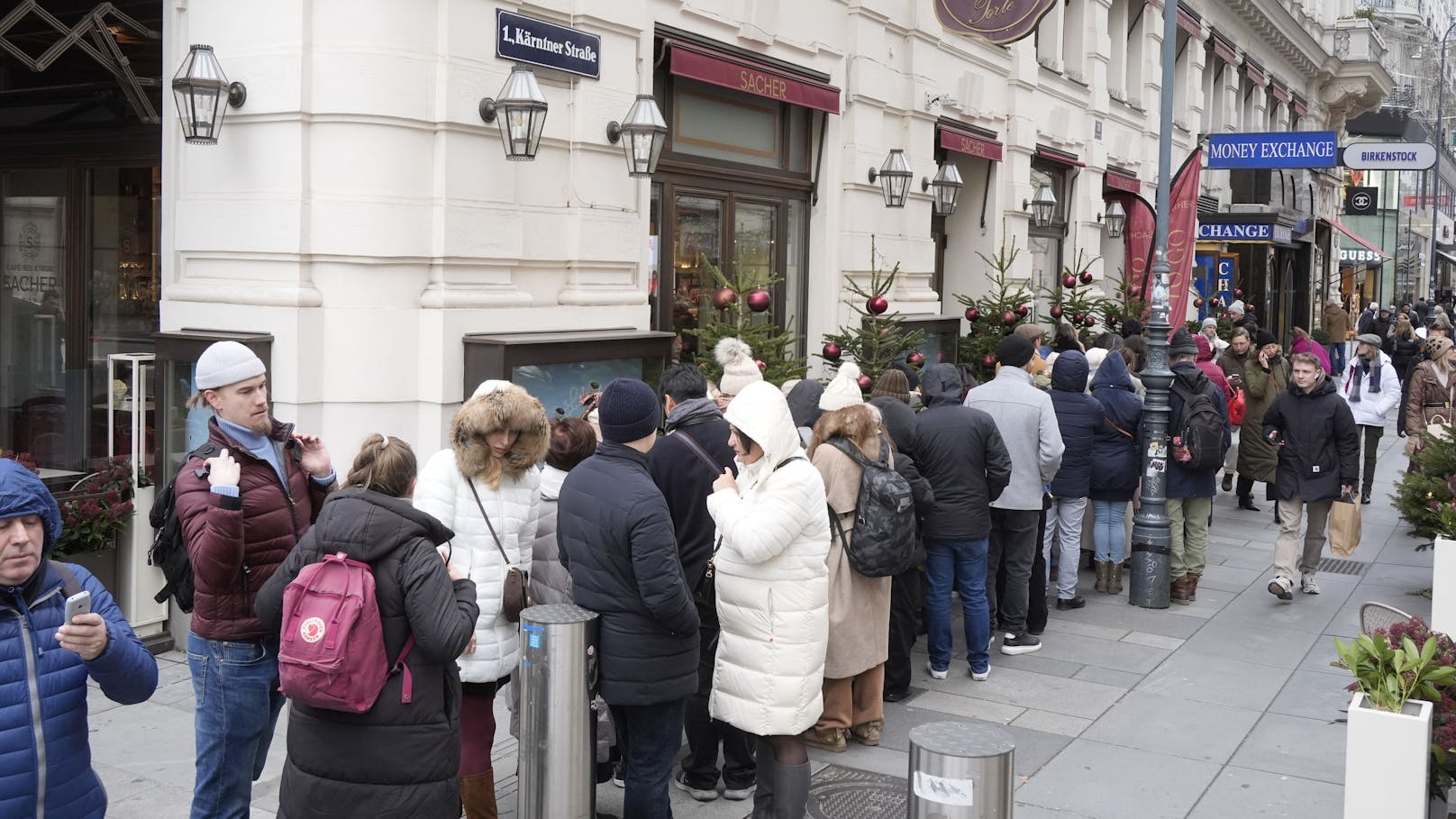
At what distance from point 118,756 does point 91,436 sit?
14.7 feet

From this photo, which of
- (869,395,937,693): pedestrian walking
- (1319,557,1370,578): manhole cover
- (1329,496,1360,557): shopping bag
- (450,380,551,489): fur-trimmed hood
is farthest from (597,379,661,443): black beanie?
(1319,557,1370,578): manhole cover

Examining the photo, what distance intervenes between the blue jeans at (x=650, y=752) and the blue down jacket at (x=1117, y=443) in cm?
583

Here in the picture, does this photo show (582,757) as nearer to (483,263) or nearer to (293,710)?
(293,710)

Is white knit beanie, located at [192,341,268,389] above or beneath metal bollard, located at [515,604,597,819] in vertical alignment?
above

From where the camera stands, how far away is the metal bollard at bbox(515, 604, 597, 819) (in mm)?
5086

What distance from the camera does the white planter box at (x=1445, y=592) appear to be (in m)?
7.13

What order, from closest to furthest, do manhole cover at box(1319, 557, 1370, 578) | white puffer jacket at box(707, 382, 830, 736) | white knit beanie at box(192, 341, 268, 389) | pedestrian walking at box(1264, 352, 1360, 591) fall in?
white knit beanie at box(192, 341, 268, 389) → white puffer jacket at box(707, 382, 830, 736) → pedestrian walking at box(1264, 352, 1360, 591) → manhole cover at box(1319, 557, 1370, 578)

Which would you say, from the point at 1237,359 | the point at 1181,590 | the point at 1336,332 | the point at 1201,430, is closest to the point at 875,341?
the point at 1201,430

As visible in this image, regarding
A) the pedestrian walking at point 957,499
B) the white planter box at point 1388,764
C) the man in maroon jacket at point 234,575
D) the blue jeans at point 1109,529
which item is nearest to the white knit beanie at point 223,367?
the man in maroon jacket at point 234,575

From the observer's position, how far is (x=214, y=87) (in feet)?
25.8

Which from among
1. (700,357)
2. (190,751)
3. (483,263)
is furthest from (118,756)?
(700,357)

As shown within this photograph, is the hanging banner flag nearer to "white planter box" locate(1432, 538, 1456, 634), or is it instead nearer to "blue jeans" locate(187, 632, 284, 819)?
"white planter box" locate(1432, 538, 1456, 634)

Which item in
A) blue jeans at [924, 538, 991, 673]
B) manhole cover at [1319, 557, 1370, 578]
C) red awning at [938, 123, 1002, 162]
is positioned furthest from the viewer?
red awning at [938, 123, 1002, 162]

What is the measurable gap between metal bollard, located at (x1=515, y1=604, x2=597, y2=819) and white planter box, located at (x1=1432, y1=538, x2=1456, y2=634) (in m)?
4.74
